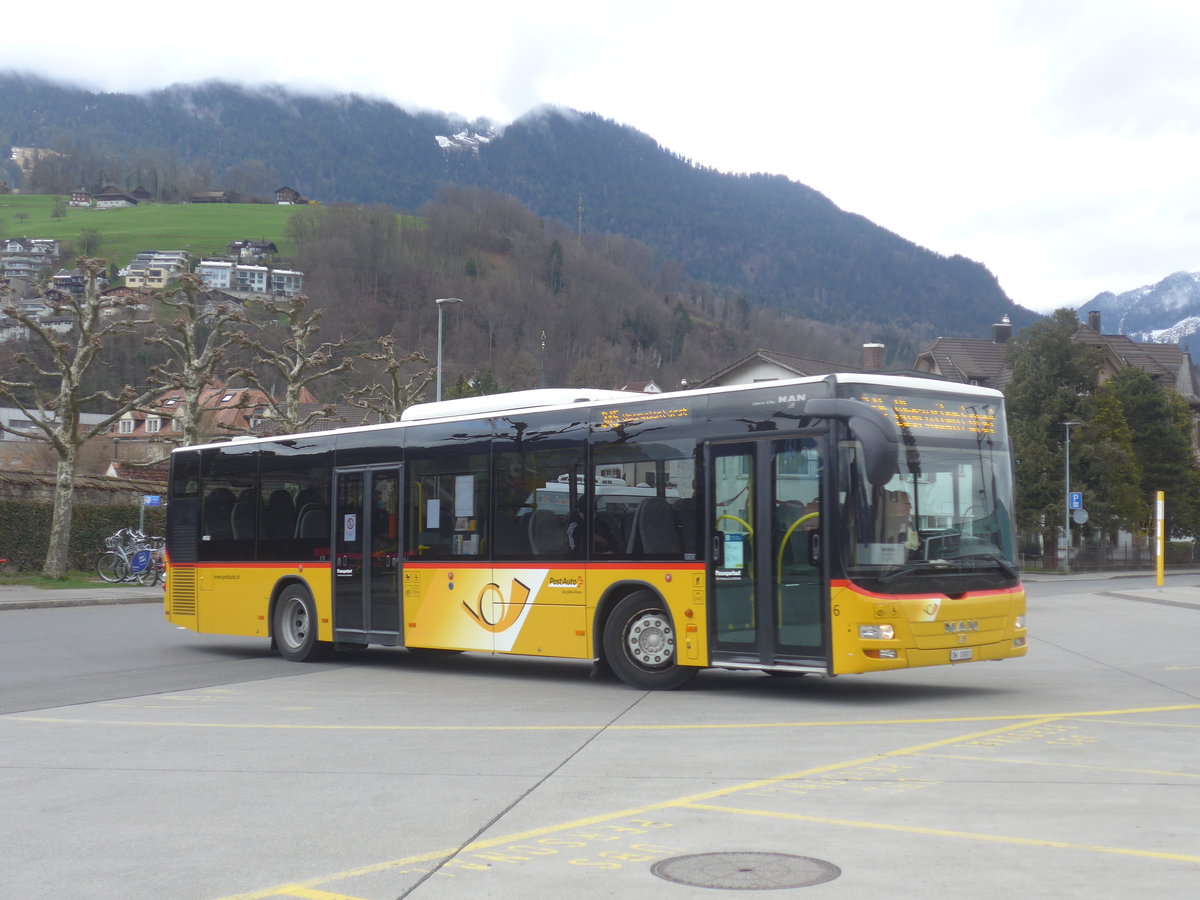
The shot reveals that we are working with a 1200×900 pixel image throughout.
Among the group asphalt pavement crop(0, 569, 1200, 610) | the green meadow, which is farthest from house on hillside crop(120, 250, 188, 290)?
asphalt pavement crop(0, 569, 1200, 610)

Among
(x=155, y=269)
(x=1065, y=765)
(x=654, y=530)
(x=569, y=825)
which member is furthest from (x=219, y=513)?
(x=155, y=269)

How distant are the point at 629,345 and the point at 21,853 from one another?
428 feet

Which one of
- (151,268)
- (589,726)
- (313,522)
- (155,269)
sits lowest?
(589,726)

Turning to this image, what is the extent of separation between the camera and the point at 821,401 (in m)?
11.8

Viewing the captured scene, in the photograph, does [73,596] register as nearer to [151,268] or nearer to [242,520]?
[242,520]

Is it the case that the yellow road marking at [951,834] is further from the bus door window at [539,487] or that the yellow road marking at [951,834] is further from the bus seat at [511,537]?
the bus seat at [511,537]

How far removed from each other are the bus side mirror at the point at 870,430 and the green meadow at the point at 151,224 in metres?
140

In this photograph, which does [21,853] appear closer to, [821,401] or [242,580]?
[821,401]

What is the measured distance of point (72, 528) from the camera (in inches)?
1422

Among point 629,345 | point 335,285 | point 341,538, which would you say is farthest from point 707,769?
point 629,345

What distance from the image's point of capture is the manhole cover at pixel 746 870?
5766mm

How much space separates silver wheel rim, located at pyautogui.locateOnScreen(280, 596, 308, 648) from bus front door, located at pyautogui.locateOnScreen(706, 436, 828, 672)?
6.99m

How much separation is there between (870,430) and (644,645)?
3548 millimetres

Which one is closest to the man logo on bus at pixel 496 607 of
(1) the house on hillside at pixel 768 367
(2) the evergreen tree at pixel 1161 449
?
(1) the house on hillside at pixel 768 367
